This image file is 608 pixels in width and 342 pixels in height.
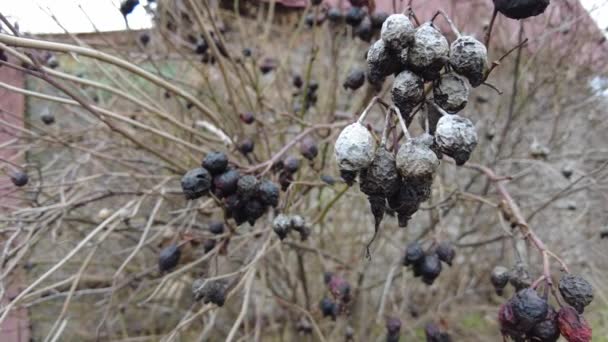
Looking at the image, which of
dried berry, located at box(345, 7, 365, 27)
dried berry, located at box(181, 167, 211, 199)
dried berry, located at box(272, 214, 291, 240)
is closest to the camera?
dried berry, located at box(181, 167, 211, 199)

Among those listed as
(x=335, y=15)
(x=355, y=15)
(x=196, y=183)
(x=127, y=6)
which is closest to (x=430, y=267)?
(x=196, y=183)

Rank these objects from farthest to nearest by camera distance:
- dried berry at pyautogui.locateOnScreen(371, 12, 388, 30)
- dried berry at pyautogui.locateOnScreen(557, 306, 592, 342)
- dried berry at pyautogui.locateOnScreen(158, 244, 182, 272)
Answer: dried berry at pyautogui.locateOnScreen(371, 12, 388, 30) < dried berry at pyautogui.locateOnScreen(158, 244, 182, 272) < dried berry at pyautogui.locateOnScreen(557, 306, 592, 342)

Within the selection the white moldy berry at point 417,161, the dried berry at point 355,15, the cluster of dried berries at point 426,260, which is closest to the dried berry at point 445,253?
the cluster of dried berries at point 426,260

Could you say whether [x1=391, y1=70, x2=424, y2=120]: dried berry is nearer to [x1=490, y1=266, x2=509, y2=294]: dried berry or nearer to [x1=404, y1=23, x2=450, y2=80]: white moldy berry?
[x1=404, y1=23, x2=450, y2=80]: white moldy berry

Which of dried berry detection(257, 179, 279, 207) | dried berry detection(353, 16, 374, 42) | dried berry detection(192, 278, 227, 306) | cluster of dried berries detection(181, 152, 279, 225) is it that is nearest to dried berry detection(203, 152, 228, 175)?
cluster of dried berries detection(181, 152, 279, 225)

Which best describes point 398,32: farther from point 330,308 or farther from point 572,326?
point 330,308

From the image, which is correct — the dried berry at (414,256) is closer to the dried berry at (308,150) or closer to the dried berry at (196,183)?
the dried berry at (308,150)
